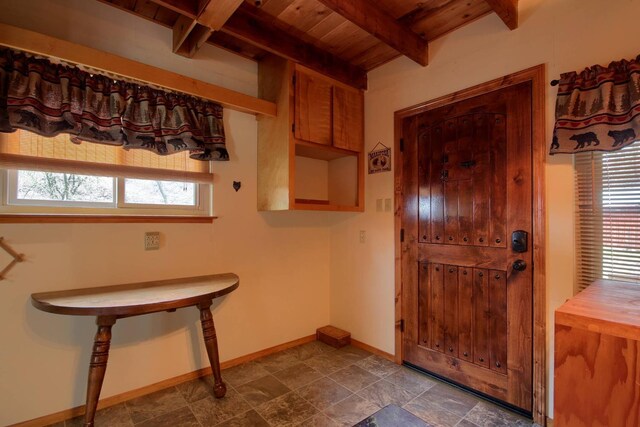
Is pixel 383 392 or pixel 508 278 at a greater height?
pixel 508 278

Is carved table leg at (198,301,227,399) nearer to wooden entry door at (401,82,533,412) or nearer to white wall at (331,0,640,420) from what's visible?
white wall at (331,0,640,420)

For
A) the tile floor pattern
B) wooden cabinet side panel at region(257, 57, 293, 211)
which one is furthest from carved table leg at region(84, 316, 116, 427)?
wooden cabinet side panel at region(257, 57, 293, 211)

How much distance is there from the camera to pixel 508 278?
202 cm

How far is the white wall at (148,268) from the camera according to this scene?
1777 millimetres

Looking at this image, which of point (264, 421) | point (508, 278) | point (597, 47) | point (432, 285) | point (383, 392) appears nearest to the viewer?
point (597, 47)

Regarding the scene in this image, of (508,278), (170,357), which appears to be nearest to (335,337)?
Result: (170,357)

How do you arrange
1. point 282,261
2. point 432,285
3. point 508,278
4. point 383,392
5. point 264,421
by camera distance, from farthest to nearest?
point 282,261
point 432,285
point 383,392
point 508,278
point 264,421

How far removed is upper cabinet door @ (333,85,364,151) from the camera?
273 centimetres

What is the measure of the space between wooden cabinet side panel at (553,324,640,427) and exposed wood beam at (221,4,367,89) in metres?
2.35

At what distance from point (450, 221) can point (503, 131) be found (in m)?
0.70

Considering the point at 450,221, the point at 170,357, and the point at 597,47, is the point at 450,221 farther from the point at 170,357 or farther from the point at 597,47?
the point at 170,357

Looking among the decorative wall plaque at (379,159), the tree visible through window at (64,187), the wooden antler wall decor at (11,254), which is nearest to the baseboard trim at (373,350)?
the decorative wall plaque at (379,159)

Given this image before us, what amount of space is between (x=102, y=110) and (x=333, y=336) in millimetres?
2580

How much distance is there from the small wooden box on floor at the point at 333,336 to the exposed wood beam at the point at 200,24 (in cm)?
270
